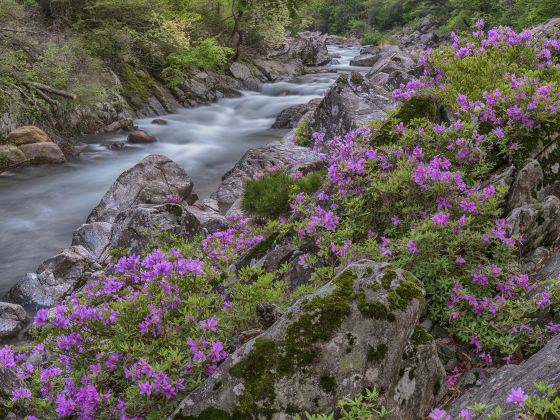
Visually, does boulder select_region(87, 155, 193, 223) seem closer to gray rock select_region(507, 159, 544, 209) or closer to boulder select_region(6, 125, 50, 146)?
boulder select_region(6, 125, 50, 146)

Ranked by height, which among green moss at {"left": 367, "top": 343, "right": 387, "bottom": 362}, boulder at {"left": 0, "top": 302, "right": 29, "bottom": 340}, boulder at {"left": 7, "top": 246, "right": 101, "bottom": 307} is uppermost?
green moss at {"left": 367, "top": 343, "right": 387, "bottom": 362}

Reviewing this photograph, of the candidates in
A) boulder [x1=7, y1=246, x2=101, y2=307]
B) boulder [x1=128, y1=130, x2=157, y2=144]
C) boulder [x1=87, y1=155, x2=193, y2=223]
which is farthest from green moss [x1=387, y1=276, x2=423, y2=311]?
boulder [x1=128, y1=130, x2=157, y2=144]

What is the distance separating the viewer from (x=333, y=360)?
10.7 feet

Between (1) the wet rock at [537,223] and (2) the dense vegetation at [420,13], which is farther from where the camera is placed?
(2) the dense vegetation at [420,13]

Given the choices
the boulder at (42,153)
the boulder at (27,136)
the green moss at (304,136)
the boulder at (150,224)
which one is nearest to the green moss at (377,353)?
the boulder at (150,224)

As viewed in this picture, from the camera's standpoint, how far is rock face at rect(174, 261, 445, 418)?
3172 millimetres

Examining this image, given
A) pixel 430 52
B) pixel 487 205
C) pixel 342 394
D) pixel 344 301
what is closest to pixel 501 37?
pixel 430 52

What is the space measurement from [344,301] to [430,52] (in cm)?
626

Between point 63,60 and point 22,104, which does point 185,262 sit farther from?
point 63,60

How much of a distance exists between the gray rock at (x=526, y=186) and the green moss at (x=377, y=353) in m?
2.75

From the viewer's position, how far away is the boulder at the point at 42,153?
16578 millimetres

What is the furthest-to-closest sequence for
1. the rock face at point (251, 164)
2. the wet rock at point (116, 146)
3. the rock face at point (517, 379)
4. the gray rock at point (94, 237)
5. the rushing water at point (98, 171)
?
the wet rock at point (116, 146) < the rock face at point (251, 164) < the rushing water at point (98, 171) < the gray rock at point (94, 237) < the rock face at point (517, 379)

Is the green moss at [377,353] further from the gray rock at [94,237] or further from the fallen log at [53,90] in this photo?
the fallen log at [53,90]

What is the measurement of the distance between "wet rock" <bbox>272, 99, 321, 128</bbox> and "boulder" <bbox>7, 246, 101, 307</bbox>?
1371 centimetres
